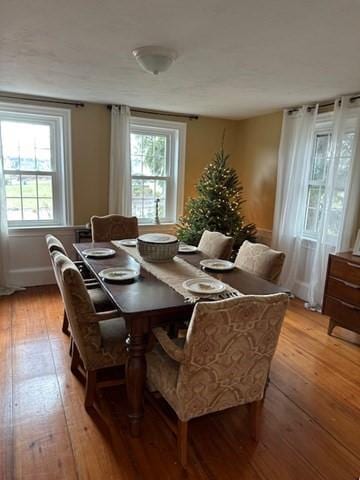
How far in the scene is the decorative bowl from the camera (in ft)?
8.54

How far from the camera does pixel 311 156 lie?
3.94 meters

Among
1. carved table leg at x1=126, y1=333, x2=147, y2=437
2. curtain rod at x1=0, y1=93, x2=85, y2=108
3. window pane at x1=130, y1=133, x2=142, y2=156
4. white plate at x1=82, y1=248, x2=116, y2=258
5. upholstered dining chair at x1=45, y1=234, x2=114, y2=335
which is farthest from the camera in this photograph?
window pane at x1=130, y1=133, x2=142, y2=156

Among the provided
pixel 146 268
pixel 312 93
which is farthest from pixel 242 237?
pixel 146 268

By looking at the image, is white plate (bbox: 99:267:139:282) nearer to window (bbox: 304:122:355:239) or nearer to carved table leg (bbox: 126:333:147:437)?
carved table leg (bbox: 126:333:147:437)

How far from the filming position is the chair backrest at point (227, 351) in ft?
4.79

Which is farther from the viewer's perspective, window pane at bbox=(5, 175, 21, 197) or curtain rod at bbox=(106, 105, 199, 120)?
curtain rod at bbox=(106, 105, 199, 120)

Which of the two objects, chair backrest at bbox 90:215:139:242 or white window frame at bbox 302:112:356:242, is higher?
white window frame at bbox 302:112:356:242

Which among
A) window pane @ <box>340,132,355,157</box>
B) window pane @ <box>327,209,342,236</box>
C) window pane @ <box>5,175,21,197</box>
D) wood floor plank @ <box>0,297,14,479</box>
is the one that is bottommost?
wood floor plank @ <box>0,297,14,479</box>

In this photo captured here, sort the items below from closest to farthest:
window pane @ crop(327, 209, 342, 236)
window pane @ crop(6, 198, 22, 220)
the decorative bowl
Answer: the decorative bowl
window pane @ crop(327, 209, 342, 236)
window pane @ crop(6, 198, 22, 220)

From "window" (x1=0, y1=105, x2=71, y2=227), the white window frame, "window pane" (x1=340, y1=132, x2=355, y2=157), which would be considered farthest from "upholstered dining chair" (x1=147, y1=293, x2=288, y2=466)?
"window" (x1=0, y1=105, x2=71, y2=227)

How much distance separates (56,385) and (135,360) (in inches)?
33.6

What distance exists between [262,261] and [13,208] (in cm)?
322

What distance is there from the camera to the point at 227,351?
1.57m

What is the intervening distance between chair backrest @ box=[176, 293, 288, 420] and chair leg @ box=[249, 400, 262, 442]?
148 millimetres
